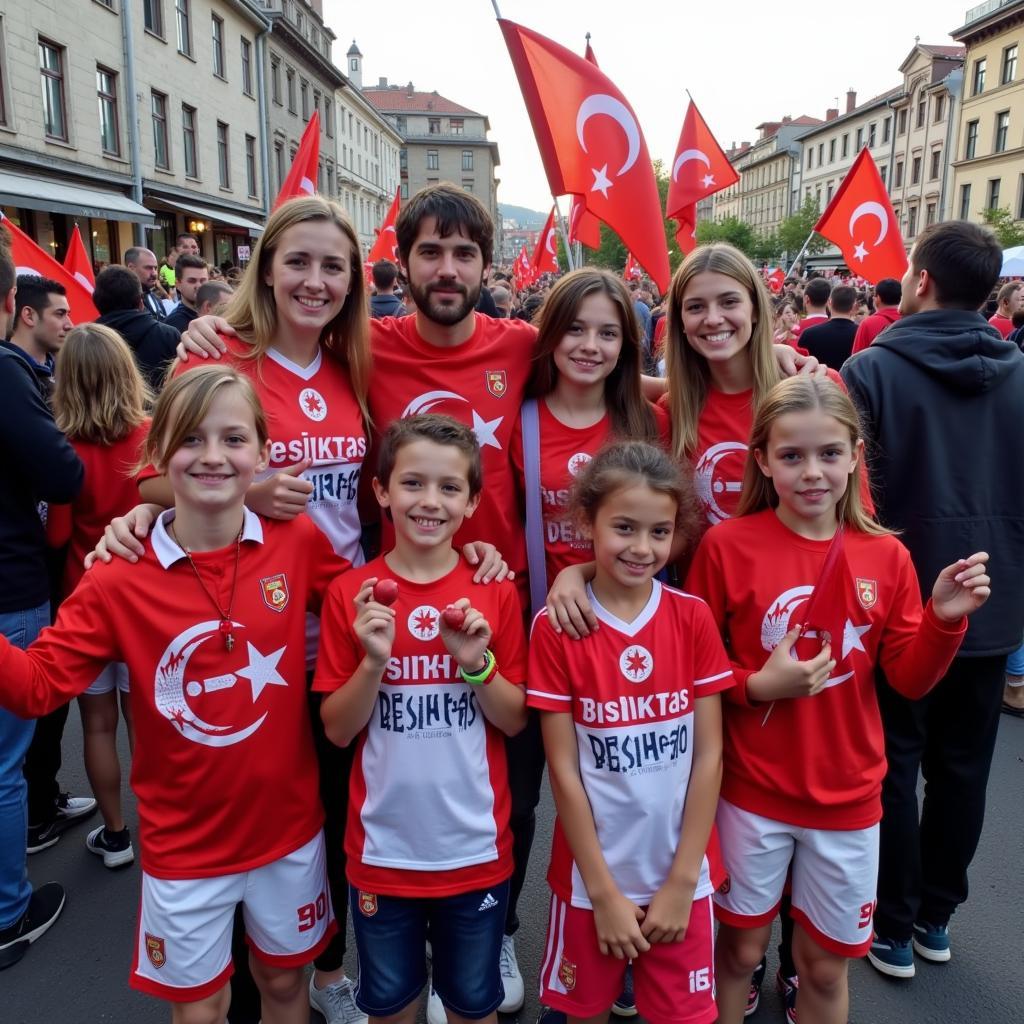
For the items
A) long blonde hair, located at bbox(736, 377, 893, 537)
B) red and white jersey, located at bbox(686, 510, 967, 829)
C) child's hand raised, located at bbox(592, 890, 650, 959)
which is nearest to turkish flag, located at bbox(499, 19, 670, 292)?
long blonde hair, located at bbox(736, 377, 893, 537)

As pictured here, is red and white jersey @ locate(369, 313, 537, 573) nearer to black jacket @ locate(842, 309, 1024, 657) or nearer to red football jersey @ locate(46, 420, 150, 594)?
black jacket @ locate(842, 309, 1024, 657)

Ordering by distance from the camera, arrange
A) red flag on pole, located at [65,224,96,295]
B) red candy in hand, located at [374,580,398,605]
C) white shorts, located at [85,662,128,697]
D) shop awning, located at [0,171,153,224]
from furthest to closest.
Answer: shop awning, located at [0,171,153,224], red flag on pole, located at [65,224,96,295], white shorts, located at [85,662,128,697], red candy in hand, located at [374,580,398,605]

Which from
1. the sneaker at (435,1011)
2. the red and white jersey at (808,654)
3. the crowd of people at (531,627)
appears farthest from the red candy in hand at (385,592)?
the sneaker at (435,1011)

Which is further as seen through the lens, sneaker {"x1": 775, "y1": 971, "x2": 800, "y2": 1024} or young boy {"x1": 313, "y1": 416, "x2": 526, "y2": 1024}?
sneaker {"x1": 775, "y1": 971, "x2": 800, "y2": 1024}

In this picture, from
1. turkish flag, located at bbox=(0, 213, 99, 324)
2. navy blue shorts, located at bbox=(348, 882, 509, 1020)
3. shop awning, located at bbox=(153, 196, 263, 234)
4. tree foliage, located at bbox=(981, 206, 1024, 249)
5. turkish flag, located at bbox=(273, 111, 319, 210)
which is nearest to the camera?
navy blue shorts, located at bbox=(348, 882, 509, 1020)

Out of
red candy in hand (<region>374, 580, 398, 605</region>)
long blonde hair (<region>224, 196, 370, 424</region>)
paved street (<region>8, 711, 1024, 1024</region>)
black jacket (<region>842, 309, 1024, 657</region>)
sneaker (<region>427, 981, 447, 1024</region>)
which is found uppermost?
long blonde hair (<region>224, 196, 370, 424</region>)

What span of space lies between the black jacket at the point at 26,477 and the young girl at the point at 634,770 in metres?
1.85

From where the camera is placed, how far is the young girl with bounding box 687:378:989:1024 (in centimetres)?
216

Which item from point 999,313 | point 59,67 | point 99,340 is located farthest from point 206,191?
point 99,340

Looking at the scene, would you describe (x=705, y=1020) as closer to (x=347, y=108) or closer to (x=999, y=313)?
(x=999, y=313)

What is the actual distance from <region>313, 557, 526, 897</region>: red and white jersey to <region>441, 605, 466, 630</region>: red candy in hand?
20 cm

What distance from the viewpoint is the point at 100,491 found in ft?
11.2

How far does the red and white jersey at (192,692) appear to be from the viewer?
79.7 inches

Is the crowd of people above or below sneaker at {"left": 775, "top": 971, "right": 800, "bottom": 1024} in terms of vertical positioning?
above
